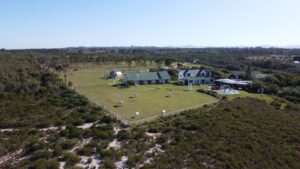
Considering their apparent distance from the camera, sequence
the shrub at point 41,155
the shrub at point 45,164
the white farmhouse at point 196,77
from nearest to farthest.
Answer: the shrub at point 45,164 < the shrub at point 41,155 < the white farmhouse at point 196,77

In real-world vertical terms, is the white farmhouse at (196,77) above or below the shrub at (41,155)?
above

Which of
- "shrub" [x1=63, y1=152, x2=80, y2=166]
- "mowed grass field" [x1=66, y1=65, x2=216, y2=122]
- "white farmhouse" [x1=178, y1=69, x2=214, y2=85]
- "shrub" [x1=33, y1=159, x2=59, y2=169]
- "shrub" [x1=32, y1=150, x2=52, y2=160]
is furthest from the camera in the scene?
"white farmhouse" [x1=178, y1=69, x2=214, y2=85]

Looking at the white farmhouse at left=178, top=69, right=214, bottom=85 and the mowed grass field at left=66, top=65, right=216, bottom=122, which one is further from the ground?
the white farmhouse at left=178, top=69, right=214, bottom=85

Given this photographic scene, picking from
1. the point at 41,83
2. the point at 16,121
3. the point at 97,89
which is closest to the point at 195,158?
Answer: the point at 16,121

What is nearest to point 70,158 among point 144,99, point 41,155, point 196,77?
point 41,155

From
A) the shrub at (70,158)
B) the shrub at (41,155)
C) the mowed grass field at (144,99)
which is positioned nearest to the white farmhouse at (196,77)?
the mowed grass field at (144,99)

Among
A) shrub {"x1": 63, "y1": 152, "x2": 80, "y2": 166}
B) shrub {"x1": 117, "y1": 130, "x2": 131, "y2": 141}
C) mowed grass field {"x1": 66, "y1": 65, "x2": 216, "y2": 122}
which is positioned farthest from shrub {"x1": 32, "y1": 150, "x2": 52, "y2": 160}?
mowed grass field {"x1": 66, "y1": 65, "x2": 216, "y2": 122}

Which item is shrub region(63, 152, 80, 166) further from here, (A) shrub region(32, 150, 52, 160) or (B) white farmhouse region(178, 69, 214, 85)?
(B) white farmhouse region(178, 69, 214, 85)

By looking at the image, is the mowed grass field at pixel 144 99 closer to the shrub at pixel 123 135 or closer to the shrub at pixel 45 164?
the shrub at pixel 123 135

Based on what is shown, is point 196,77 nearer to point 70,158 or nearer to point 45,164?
point 70,158

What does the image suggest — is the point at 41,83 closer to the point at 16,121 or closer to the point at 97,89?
the point at 97,89

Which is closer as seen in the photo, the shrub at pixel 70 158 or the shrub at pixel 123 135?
the shrub at pixel 70 158
